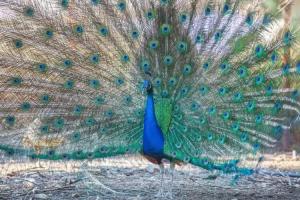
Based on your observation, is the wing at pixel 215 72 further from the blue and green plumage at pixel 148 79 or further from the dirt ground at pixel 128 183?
the dirt ground at pixel 128 183

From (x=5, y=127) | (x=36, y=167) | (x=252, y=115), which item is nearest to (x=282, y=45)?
(x=252, y=115)

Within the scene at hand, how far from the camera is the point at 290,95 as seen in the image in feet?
16.5

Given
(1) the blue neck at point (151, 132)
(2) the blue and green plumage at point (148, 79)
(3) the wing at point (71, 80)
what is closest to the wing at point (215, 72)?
(2) the blue and green plumage at point (148, 79)

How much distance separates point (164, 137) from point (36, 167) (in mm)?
1751

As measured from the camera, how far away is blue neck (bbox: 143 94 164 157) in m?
4.69

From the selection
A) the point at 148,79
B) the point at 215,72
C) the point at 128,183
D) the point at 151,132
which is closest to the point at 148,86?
the point at 148,79

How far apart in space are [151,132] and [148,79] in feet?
1.43

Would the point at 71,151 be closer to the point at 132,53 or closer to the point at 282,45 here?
the point at 132,53

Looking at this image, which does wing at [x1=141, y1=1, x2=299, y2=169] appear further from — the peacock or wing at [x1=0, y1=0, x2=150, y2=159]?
wing at [x1=0, y1=0, x2=150, y2=159]

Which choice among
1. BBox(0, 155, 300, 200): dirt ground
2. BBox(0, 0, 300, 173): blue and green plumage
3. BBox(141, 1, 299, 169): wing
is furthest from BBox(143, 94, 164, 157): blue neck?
BBox(0, 155, 300, 200): dirt ground

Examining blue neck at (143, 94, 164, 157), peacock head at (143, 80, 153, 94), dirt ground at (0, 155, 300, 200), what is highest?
peacock head at (143, 80, 153, 94)

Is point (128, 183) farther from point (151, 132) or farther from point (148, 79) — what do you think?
point (148, 79)

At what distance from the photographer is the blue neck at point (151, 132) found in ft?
15.4

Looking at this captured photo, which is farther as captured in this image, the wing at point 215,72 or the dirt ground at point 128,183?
the dirt ground at point 128,183
